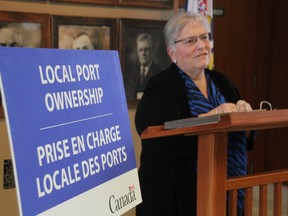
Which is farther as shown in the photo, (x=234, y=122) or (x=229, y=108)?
(x=229, y=108)

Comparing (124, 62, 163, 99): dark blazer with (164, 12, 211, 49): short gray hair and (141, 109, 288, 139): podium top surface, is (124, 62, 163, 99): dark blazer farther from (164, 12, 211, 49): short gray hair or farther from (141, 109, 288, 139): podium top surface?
(141, 109, 288, 139): podium top surface

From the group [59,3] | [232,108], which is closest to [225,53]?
[59,3]

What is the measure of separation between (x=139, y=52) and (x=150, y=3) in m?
0.36

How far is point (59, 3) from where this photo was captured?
10.4 feet

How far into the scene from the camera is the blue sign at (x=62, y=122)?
1080 mm

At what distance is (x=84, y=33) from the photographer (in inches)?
128

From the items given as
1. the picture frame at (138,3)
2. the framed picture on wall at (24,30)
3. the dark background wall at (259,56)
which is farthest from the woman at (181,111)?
the dark background wall at (259,56)

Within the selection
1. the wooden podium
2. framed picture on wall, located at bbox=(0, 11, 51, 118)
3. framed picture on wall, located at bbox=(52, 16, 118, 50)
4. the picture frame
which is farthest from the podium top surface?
the picture frame

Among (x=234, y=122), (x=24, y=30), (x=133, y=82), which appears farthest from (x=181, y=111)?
(x=133, y=82)

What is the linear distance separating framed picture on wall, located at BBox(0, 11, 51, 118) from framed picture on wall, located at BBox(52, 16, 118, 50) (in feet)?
0.22

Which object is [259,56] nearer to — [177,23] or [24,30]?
[24,30]

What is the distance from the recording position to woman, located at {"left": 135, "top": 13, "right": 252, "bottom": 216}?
1.86 meters

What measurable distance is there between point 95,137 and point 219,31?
12.3 feet

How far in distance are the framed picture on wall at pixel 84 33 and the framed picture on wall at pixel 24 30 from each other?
0.07 m
